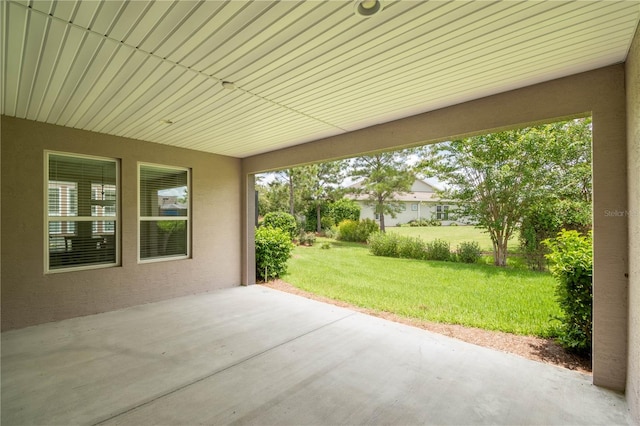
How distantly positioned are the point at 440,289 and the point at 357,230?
697cm

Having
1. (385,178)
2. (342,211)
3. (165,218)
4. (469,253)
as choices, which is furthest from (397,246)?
(165,218)

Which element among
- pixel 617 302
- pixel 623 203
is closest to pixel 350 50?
pixel 623 203

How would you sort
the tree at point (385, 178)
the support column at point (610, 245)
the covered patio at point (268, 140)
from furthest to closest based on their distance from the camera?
the tree at point (385, 178) → the support column at point (610, 245) → the covered patio at point (268, 140)

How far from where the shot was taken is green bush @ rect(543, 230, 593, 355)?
2.83m

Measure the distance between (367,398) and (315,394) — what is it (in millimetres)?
429

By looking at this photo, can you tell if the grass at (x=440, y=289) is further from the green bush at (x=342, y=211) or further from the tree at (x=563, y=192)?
the green bush at (x=342, y=211)

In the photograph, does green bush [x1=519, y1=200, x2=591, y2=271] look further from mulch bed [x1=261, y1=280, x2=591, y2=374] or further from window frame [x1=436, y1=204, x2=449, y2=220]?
mulch bed [x1=261, y1=280, x2=591, y2=374]

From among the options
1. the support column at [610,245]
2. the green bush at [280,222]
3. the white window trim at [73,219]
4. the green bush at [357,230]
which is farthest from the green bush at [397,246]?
the white window trim at [73,219]

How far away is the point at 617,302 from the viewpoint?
237cm

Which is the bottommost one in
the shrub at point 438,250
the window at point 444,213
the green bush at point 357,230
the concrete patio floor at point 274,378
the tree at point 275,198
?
the concrete patio floor at point 274,378

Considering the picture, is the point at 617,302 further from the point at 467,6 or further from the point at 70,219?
the point at 70,219

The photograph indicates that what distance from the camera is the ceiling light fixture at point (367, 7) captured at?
1.65 meters

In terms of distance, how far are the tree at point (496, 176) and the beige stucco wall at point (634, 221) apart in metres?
5.31

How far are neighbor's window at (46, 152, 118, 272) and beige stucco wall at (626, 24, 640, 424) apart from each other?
240 inches
